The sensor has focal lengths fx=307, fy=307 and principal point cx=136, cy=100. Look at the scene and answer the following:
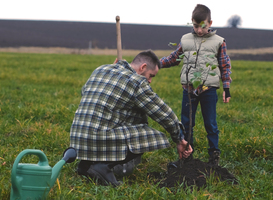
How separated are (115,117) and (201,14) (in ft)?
4.80

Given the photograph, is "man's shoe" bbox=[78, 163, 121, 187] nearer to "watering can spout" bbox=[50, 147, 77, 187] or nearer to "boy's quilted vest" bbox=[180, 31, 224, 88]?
Result: "watering can spout" bbox=[50, 147, 77, 187]

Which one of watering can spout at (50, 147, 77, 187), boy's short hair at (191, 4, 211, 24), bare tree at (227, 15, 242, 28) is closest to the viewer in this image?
watering can spout at (50, 147, 77, 187)

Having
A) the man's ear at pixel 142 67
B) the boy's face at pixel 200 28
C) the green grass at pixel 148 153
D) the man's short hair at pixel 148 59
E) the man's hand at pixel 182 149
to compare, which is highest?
the boy's face at pixel 200 28

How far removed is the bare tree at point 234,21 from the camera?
172 ft

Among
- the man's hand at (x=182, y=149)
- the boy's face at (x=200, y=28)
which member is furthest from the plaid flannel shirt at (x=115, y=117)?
the boy's face at (x=200, y=28)

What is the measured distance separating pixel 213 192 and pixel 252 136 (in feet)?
6.08

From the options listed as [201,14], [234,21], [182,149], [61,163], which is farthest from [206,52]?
[234,21]

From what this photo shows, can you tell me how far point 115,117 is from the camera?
2.90m

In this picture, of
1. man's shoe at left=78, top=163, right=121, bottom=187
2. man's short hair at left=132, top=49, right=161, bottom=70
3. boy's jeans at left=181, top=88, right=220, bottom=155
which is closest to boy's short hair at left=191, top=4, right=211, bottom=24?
man's short hair at left=132, top=49, right=161, bottom=70

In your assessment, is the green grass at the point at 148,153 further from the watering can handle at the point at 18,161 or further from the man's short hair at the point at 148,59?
the man's short hair at the point at 148,59

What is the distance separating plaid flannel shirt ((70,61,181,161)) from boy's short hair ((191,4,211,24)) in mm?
994

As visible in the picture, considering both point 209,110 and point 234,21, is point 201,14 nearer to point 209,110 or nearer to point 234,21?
point 209,110

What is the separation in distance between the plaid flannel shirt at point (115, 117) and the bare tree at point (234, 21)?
54.0 metres

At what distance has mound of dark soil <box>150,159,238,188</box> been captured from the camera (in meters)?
2.88
